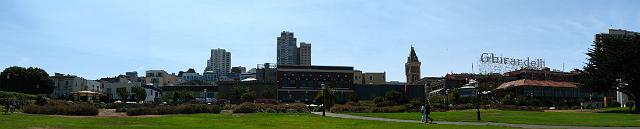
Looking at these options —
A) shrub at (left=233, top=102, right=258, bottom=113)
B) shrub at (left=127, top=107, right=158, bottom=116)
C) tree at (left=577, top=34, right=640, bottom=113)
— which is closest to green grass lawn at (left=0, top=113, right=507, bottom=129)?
shrub at (left=127, top=107, right=158, bottom=116)

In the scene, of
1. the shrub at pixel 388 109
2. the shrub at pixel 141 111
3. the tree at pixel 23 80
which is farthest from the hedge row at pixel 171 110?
the tree at pixel 23 80

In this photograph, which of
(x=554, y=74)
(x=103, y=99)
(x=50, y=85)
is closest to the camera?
(x=103, y=99)

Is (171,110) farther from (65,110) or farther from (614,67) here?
(614,67)

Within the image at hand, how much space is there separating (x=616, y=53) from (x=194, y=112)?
1942 inches

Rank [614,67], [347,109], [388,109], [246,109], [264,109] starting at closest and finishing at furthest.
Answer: [246,109] < [264,109] < [388,109] < [347,109] < [614,67]

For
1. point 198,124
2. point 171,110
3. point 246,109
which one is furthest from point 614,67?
point 198,124

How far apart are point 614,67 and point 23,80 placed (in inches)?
4119

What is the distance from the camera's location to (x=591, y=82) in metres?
79.2

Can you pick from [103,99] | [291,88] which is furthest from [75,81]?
[291,88]

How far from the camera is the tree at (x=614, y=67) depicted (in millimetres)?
75500

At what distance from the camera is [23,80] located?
12675 cm

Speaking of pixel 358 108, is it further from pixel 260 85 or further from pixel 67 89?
pixel 67 89

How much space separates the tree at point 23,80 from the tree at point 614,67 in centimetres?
9918

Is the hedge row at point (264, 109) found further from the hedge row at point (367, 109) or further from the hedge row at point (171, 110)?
the hedge row at point (367, 109)
